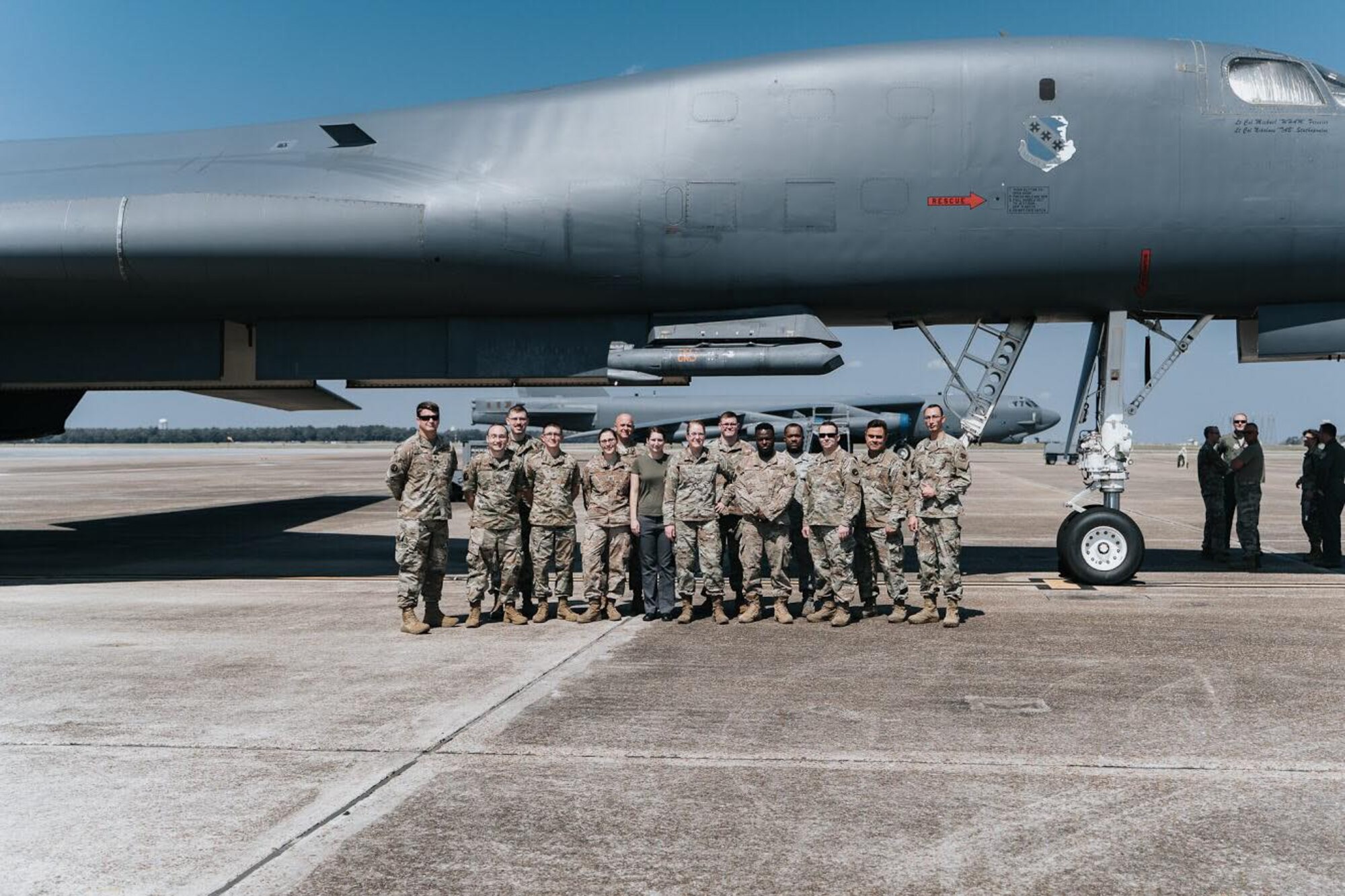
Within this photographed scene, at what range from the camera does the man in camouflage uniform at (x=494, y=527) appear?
313 inches

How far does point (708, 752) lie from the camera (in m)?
4.57

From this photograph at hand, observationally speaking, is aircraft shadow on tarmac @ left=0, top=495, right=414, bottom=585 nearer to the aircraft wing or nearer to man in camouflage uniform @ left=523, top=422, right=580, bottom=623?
the aircraft wing

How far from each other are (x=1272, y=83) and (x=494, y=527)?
25.5ft

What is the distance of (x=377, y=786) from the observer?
4137 mm

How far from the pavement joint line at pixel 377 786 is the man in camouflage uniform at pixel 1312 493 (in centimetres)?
996

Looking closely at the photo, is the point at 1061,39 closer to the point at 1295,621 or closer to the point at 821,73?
the point at 821,73

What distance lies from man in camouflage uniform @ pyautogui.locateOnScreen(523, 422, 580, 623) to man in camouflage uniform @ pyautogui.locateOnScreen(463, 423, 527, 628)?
0.15m

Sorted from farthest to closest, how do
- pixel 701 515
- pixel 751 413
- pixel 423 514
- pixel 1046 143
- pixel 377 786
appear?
1. pixel 751 413
2. pixel 1046 143
3. pixel 701 515
4. pixel 423 514
5. pixel 377 786

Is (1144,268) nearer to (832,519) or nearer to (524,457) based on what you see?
(832,519)

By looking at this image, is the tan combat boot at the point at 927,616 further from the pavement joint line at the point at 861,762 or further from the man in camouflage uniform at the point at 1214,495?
the man in camouflage uniform at the point at 1214,495

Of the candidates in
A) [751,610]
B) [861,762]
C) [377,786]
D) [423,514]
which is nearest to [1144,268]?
[751,610]

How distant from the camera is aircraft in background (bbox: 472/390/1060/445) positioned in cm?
4056

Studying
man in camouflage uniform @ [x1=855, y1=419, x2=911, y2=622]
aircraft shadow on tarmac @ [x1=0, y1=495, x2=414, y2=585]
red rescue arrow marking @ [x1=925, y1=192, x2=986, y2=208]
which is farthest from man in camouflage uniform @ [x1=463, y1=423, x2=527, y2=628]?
red rescue arrow marking @ [x1=925, y1=192, x2=986, y2=208]

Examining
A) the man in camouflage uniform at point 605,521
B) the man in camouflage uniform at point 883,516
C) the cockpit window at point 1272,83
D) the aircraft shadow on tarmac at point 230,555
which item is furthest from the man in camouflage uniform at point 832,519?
the cockpit window at point 1272,83
